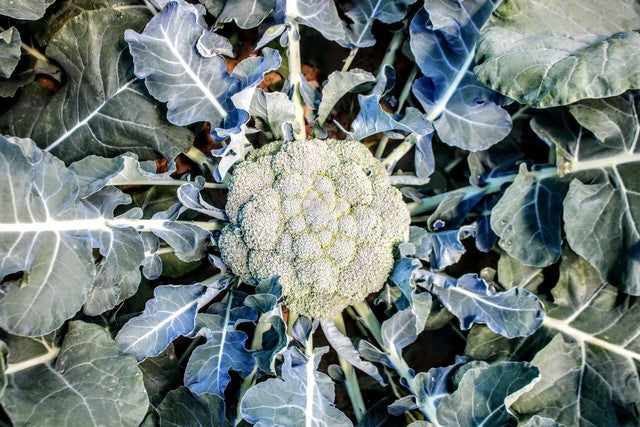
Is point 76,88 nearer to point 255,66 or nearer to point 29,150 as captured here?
point 29,150

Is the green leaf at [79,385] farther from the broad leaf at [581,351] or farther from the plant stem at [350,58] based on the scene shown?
the plant stem at [350,58]

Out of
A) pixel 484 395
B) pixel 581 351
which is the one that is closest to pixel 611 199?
pixel 581 351

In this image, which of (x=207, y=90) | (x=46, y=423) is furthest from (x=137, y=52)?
(x=46, y=423)

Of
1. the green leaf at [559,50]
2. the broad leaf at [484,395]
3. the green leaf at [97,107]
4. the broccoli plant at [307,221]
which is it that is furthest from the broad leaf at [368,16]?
the broad leaf at [484,395]

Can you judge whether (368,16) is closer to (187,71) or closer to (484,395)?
(187,71)

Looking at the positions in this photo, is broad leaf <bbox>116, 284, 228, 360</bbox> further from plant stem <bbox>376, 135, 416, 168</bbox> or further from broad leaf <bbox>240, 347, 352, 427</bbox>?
plant stem <bbox>376, 135, 416, 168</bbox>

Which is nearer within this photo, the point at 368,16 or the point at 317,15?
the point at 317,15
